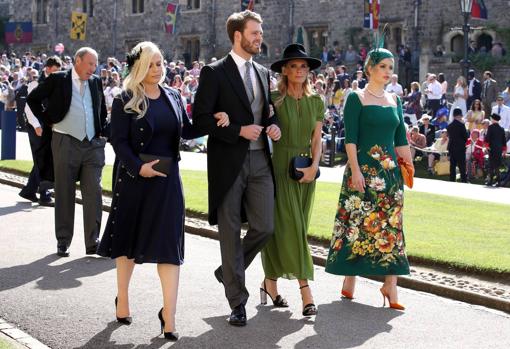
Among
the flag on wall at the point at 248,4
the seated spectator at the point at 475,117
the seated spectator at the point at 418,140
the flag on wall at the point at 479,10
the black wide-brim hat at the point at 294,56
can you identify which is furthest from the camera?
the flag on wall at the point at 248,4

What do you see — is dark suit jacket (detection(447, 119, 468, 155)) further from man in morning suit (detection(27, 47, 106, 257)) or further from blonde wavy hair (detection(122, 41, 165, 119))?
blonde wavy hair (detection(122, 41, 165, 119))

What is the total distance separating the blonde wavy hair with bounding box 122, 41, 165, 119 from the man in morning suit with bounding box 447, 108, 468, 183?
14.6 meters

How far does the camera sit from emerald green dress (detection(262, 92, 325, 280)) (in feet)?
23.6

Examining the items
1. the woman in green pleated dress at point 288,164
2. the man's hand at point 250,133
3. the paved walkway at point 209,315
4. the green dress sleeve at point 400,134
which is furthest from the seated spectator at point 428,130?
the man's hand at point 250,133

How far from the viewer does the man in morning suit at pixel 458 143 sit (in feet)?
66.7

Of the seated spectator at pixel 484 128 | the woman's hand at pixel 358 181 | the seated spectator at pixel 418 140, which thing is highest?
the woman's hand at pixel 358 181

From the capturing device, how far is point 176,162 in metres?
6.68

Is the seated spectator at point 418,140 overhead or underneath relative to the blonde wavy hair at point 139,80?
underneath

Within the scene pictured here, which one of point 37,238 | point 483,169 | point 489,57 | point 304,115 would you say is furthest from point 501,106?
point 304,115

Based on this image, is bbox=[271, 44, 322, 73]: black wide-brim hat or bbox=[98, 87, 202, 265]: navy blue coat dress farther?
bbox=[271, 44, 322, 73]: black wide-brim hat

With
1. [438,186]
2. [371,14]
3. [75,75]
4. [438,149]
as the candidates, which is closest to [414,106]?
[438,149]

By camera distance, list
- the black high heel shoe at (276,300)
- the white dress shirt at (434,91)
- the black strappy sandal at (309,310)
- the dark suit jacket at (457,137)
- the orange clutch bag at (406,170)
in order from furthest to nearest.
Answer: the white dress shirt at (434,91) < the dark suit jacket at (457,137) < the orange clutch bag at (406,170) < the black high heel shoe at (276,300) < the black strappy sandal at (309,310)

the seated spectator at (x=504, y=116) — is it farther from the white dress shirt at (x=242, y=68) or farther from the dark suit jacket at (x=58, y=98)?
the white dress shirt at (x=242, y=68)

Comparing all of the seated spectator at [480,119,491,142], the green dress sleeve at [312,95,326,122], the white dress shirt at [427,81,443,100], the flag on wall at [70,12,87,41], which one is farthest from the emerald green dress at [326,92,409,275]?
the flag on wall at [70,12,87,41]
